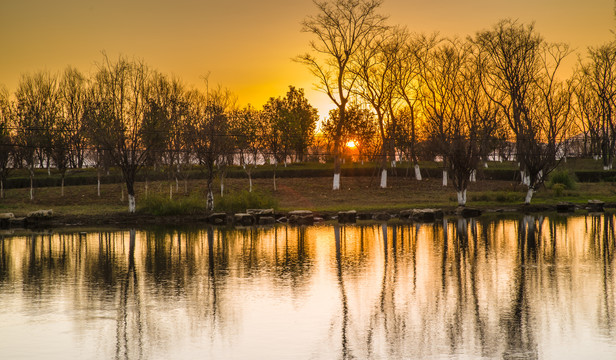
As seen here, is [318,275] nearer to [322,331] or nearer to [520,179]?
[322,331]

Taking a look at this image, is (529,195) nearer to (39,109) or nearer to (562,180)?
(562,180)

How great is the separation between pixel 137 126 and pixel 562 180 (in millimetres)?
39487

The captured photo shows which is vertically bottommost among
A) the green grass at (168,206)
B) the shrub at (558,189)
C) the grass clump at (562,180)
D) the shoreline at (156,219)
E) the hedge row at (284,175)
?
the shoreline at (156,219)

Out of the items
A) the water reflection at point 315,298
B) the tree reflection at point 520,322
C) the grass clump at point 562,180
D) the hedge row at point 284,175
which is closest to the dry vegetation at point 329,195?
the grass clump at point 562,180

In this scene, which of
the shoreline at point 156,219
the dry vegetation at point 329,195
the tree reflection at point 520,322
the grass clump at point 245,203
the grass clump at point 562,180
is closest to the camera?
the tree reflection at point 520,322

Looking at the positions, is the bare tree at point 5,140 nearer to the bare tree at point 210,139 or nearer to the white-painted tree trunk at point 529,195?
the bare tree at point 210,139

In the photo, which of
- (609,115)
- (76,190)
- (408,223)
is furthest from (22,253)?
(609,115)

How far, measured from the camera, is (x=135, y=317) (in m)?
17.6

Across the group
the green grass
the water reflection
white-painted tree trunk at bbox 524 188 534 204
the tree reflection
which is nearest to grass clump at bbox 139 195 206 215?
the green grass

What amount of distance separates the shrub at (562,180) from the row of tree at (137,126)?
2729 centimetres

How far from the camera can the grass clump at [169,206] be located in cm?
4859

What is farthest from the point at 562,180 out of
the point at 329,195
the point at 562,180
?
the point at 329,195

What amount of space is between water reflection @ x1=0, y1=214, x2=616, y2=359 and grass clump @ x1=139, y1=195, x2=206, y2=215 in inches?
561

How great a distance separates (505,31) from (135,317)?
57.6m
